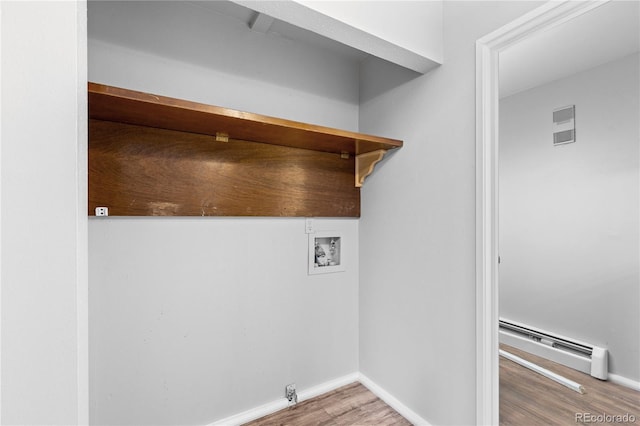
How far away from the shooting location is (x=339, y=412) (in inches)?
71.1

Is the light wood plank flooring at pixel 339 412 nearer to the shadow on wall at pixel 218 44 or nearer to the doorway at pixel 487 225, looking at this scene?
the doorway at pixel 487 225

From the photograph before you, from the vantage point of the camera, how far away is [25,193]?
592mm

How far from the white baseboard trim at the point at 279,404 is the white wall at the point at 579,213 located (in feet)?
5.14

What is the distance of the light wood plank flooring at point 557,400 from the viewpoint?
1.64m

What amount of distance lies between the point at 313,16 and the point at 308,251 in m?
1.29

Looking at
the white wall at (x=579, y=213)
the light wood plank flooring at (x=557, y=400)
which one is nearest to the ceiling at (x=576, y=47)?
the white wall at (x=579, y=213)

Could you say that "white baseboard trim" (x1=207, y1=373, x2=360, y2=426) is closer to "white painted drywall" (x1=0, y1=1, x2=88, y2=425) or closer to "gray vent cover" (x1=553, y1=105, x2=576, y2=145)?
"white painted drywall" (x1=0, y1=1, x2=88, y2=425)

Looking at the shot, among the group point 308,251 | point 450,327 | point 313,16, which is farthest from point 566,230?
point 313,16

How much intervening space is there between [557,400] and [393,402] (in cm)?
95

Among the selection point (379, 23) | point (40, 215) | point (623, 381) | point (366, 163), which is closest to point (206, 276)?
point (40, 215)

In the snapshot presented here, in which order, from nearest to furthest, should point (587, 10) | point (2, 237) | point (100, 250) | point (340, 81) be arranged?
point (2, 237)
point (587, 10)
point (100, 250)
point (340, 81)

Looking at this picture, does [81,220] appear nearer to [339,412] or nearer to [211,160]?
[211,160]

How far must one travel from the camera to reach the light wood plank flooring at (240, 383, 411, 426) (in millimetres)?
1723

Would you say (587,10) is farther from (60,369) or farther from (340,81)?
(60,369)
